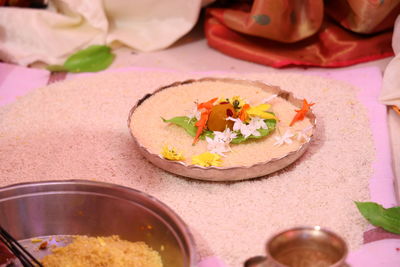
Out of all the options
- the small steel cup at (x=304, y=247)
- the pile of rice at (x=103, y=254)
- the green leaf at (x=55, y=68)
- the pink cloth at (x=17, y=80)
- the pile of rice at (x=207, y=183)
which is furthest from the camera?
the green leaf at (x=55, y=68)

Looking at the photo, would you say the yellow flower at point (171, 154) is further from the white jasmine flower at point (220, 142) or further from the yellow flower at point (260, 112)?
the yellow flower at point (260, 112)

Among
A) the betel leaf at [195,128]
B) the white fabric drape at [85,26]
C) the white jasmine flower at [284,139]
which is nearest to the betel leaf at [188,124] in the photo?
the betel leaf at [195,128]

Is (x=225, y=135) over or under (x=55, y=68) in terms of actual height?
over

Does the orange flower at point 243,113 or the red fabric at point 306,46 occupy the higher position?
the orange flower at point 243,113

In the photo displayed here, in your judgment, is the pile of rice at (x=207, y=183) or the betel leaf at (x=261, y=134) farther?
the betel leaf at (x=261, y=134)

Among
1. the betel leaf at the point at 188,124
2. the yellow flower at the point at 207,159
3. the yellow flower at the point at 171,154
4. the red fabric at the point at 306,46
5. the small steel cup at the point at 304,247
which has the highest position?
the small steel cup at the point at 304,247

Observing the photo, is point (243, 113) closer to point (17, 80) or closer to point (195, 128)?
point (195, 128)

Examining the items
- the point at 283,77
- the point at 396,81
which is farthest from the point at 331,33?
the point at 396,81

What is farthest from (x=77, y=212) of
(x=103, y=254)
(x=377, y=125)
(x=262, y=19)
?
(x=262, y=19)
